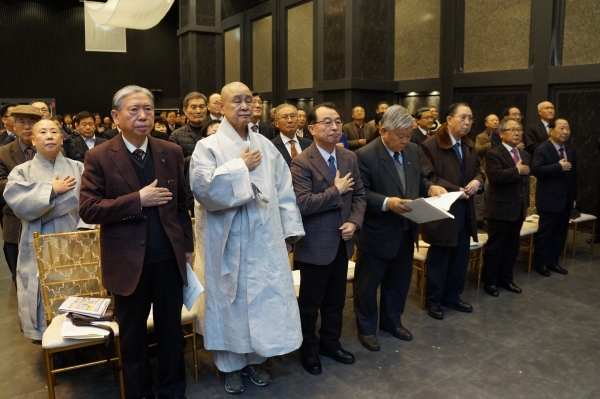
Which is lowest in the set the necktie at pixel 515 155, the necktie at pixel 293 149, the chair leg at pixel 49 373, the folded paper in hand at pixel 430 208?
the chair leg at pixel 49 373

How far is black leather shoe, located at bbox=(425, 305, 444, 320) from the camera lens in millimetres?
3939

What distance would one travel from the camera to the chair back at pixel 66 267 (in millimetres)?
2891

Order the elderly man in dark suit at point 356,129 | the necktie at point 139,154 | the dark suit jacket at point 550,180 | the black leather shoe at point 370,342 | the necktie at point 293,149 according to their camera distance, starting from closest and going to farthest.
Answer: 1. the necktie at point 139,154
2. the black leather shoe at point 370,342
3. the necktie at point 293,149
4. the dark suit jacket at point 550,180
5. the elderly man in dark suit at point 356,129

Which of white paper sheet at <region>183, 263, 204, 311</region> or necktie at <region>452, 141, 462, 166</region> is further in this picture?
necktie at <region>452, 141, 462, 166</region>

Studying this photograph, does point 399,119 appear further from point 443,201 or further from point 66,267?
point 66,267

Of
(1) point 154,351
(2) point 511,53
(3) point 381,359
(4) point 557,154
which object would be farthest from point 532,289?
(2) point 511,53

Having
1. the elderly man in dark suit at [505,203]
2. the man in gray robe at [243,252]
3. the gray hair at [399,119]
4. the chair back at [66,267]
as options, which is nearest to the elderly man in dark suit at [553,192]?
the elderly man in dark suit at [505,203]

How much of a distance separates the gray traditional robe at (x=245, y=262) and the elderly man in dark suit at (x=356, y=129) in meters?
3.93

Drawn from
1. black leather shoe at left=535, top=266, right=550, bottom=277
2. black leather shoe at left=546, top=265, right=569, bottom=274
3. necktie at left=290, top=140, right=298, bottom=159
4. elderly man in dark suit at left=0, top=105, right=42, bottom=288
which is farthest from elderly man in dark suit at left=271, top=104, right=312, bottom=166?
black leather shoe at left=546, top=265, right=569, bottom=274

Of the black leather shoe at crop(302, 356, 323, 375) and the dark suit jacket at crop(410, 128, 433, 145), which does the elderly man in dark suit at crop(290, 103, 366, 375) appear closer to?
the black leather shoe at crop(302, 356, 323, 375)

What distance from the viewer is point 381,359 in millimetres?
3277

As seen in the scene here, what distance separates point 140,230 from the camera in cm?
242

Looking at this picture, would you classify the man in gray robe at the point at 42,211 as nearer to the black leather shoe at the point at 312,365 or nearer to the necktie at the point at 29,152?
the necktie at the point at 29,152

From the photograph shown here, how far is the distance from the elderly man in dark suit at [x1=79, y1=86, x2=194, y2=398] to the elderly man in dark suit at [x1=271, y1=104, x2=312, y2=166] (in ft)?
5.87
